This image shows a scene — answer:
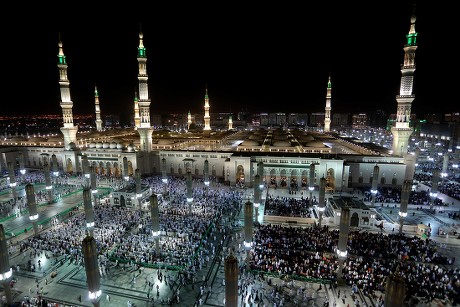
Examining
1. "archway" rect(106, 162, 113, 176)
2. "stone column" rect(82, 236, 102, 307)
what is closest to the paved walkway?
"stone column" rect(82, 236, 102, 307)

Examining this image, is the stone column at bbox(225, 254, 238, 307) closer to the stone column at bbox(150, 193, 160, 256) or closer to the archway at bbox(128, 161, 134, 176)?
the stone column at bbox(150, 193, 160, 256)

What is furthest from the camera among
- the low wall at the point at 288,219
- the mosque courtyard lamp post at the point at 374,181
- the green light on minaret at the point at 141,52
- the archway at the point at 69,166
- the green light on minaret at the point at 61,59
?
the archway at the point at 69,166

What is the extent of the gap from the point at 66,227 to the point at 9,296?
8904 mm

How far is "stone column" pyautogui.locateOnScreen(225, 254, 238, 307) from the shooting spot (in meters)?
10.8

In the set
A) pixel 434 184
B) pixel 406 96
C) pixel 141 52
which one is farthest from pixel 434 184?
pixel 141 52

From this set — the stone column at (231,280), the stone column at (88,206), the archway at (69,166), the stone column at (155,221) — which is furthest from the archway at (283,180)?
the archway at (69,166)

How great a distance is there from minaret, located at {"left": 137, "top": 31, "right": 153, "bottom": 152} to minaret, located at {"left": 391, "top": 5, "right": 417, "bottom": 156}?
3346 centimetres

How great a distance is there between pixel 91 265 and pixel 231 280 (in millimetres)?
6527

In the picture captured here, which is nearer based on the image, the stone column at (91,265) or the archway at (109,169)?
the stone column at (91,265)

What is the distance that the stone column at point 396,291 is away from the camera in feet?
31.7

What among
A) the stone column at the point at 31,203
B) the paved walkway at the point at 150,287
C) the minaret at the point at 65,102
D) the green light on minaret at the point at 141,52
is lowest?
the paved walkway at the point at 150,287

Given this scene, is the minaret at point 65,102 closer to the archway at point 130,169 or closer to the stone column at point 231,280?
the archway at point 130,169

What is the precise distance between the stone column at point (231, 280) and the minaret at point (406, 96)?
31.9 meters

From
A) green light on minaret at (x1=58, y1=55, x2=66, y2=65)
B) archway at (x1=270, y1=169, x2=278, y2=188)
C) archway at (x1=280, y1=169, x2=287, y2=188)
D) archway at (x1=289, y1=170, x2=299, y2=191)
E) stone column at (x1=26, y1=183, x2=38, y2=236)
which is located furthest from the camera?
green light on minaret at (x1=58, y1=55, x2=66, y2=65)
